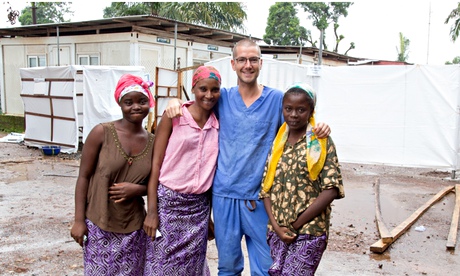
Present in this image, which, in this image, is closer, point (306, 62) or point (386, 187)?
point (386, 187)

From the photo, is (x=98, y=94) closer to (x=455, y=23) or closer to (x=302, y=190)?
(x=302, y=190)

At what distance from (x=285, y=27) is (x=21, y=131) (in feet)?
78.3

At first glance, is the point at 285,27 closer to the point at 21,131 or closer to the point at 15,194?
the point at 21,131

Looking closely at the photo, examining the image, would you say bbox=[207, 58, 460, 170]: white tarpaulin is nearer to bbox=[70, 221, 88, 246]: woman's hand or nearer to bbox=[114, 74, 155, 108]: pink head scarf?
bbox=[114, 74, 155, 108]: pink head scarf

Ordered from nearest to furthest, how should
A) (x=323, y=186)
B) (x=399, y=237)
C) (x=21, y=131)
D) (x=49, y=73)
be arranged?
(x=323, y=186), (x=399, y=237), (x=49, y=73), (x=21, y=131)

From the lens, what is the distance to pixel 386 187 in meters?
7.57

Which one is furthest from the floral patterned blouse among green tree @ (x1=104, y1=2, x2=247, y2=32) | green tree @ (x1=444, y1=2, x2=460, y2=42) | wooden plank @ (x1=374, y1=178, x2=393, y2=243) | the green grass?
green tree @ (x1=444, y1=2, x2=460, y2=42)

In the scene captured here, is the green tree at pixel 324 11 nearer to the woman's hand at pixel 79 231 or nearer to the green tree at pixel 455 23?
the green tree at pixel 455 23

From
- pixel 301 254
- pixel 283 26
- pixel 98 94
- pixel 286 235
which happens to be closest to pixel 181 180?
pixel 286 235

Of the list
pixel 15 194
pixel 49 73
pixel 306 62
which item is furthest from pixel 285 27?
pixel 15 194

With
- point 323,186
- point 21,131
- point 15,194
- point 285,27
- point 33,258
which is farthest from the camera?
point 285,27

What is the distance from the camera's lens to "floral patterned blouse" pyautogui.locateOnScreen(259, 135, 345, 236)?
225 cm

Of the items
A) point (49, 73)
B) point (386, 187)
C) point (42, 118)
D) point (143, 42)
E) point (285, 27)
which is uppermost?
point (285, 27)

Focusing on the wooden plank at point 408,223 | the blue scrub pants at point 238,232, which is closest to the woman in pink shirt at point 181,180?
the blue scrub pants at point 238,232
